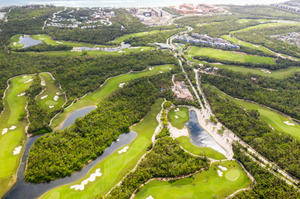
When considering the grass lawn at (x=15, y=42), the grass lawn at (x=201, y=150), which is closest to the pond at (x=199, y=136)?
the grass lawn at (x=201, y=150)

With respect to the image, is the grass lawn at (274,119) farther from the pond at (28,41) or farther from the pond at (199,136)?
the pond at (28,41)

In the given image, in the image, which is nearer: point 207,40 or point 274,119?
point 274,119

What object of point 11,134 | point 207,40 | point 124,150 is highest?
point 207,40

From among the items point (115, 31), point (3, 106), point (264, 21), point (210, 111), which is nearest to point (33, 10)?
point (115, 31)

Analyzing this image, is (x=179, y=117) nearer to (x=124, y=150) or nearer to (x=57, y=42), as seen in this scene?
(x=124, y=150)

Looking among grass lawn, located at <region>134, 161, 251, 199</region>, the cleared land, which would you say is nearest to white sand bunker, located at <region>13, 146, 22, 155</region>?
grass lawn, located at <region>134, 161, 251, 199</region>

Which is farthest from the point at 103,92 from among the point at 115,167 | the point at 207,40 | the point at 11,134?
Answer: the point at 207,40
